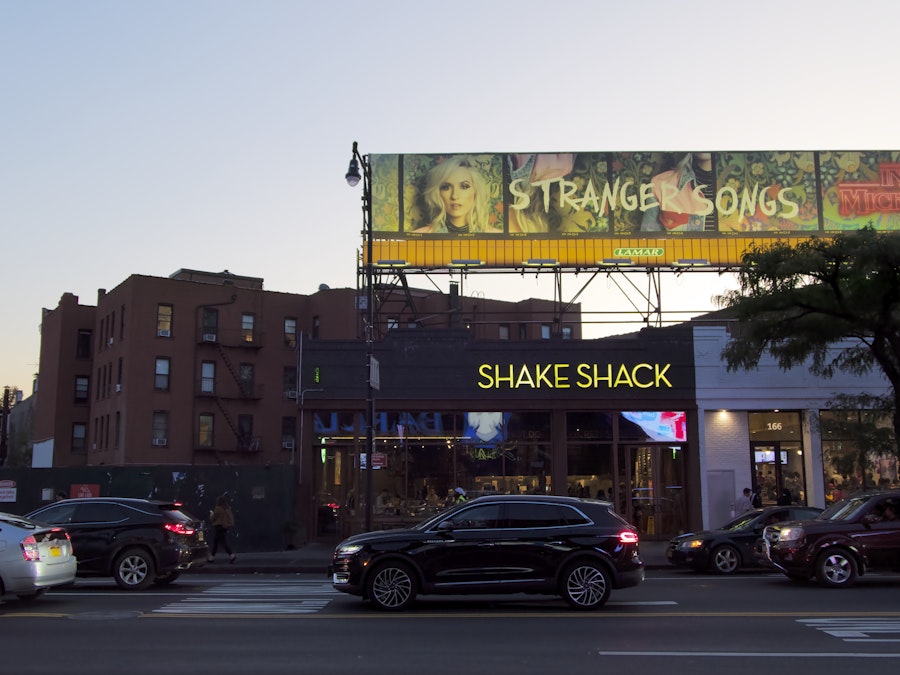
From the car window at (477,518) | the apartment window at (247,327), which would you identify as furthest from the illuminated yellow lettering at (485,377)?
the apartment window at (247,327)

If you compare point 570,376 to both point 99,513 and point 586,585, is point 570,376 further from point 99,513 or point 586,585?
point 99,513

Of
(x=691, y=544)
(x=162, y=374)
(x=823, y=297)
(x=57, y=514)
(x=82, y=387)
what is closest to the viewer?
(x=57, y=514)

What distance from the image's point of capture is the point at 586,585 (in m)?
12.7

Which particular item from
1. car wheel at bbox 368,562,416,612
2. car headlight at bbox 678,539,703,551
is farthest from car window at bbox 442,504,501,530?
car headlight at bbox 678,539,703,551

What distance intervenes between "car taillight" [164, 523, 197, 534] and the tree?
13408 millimetres

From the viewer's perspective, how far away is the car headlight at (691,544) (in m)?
18.4

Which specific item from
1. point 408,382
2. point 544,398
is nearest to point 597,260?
point 544,398

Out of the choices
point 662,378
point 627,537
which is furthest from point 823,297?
point 627,537

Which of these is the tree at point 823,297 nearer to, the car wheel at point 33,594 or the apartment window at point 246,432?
the car wheel at point 33,594

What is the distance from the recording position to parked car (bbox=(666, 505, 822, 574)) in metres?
18.2

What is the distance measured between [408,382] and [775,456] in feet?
36.2

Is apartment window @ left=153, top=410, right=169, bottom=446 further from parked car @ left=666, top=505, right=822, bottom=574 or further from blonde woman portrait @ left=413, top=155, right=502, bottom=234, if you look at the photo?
parked car @ left=666, top=505, right=822, bottom=574

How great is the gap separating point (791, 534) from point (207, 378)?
1703 inches

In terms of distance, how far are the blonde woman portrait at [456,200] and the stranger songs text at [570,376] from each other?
5.49 m
